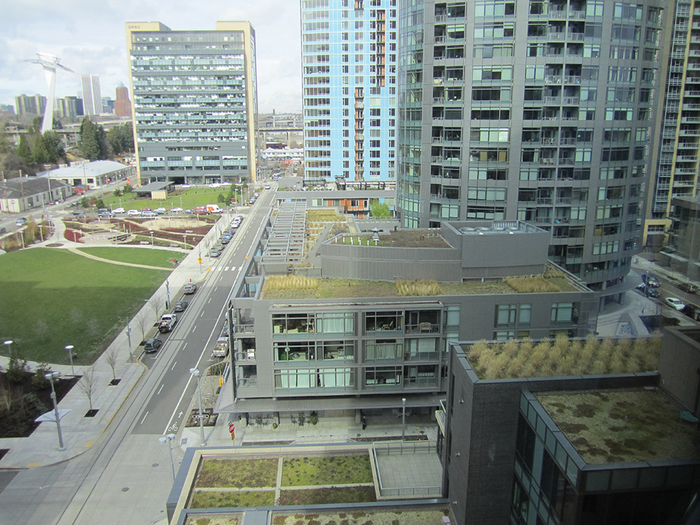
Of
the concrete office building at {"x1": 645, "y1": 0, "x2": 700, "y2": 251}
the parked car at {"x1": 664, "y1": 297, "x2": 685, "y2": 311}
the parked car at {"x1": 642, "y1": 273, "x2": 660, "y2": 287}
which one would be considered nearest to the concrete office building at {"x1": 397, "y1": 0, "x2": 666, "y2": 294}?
the parked car at {"x1": 642, "y1": 273, "x2": 660, "y2": 287}

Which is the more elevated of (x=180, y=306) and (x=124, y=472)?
(x=180, y=306)

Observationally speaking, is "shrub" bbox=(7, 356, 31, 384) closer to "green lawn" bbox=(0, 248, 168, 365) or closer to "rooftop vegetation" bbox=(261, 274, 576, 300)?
"green lawn" bbox=(0, 248, 168, 365)

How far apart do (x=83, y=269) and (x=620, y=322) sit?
6966 centimetres

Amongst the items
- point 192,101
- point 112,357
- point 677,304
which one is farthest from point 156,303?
point 192,101

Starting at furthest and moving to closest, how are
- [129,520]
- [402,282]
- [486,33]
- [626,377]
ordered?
[486,33] → [402,282] → [129,520] → [626,377]

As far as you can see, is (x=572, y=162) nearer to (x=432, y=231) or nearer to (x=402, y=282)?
(x=432, y=231)

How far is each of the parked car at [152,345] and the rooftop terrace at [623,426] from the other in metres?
42.1

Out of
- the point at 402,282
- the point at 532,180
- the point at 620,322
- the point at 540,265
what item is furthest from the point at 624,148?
the point at 402,282

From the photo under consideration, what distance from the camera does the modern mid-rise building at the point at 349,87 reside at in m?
100

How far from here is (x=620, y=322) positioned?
54969 millimetres

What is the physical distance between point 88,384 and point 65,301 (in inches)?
984

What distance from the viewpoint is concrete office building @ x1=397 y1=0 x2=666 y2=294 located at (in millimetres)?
52031

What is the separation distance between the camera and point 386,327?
37.5 metres

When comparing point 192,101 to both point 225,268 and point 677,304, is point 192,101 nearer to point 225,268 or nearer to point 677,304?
point 225,268
